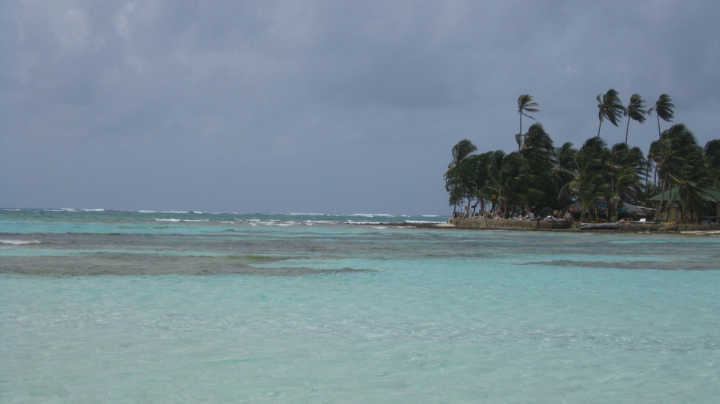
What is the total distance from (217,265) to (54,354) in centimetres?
928

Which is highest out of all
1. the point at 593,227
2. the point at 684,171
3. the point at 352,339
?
the point at 684,171

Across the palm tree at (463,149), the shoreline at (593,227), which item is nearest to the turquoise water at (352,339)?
the shoreline at (593,227)

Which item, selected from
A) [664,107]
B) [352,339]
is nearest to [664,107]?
[664,107]

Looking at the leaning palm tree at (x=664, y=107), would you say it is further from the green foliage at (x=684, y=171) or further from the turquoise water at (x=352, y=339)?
the turquoise water at (x=352, y=339)

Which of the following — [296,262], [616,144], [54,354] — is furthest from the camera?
[616,144]

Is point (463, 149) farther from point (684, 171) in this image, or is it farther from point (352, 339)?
point (352, 339)

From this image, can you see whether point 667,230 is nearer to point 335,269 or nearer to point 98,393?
point 335,269

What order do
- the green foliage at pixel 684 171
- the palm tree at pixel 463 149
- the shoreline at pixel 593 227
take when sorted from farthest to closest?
1. the palm tree at pixel 463 149
2. the green foliage at pixel 684 171
3. the shoreline at pixel 593 227

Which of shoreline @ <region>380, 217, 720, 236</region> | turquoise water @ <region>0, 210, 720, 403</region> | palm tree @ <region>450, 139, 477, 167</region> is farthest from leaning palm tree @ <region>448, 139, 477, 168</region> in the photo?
turquoise water @ <region>0, 210, 720, 403</region>

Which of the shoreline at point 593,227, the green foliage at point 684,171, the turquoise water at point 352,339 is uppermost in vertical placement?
the green foliage at point 684,171

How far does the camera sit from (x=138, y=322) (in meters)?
6.89

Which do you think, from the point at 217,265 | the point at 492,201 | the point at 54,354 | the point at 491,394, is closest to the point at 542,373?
the point at 491,394

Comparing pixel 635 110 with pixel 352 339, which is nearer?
pixel 352 339

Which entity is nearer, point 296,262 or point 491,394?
point 491,394
